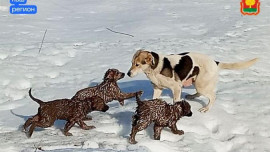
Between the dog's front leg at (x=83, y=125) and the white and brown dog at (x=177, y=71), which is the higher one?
the white and brown dog at (x=177, y=71)

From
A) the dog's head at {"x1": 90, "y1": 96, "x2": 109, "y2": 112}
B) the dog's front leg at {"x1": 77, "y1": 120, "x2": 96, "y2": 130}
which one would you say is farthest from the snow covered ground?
the dog's head at {"x1": 90, "y1": 96, "x2": 109, "y2": 112}

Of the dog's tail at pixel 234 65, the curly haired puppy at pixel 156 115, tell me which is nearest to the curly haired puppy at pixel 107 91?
the curly haired puppy at pixel 156 115

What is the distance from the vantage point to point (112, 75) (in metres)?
5.93

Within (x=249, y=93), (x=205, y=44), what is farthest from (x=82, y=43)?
(x=249, y=93)

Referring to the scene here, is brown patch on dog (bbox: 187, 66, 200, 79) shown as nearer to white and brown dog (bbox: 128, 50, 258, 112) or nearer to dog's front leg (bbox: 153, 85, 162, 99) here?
white and brown dog (bbox: 128, 50, 258, 112)

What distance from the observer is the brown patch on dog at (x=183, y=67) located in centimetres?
618

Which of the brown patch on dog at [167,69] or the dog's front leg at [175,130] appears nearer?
the dog's front leg at [175,130]

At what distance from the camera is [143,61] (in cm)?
604

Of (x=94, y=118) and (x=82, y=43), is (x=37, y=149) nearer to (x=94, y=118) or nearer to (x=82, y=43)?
(x=94, y=118)

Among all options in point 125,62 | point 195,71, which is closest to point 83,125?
point 195,71

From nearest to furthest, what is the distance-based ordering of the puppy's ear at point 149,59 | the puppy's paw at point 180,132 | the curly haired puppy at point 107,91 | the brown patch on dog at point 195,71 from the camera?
the puppy's paw at point 180,132, the curly haired puppy at point 107,91, the puppy's ear at point 149,59, the brown patch on dog at point 195,71

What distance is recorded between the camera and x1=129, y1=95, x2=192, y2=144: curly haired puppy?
16.8 feet

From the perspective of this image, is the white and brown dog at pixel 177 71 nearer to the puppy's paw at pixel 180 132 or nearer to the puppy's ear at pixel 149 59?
the puppy's ear at pixel 149 59

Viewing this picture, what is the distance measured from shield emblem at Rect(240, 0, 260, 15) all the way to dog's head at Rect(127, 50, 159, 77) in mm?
8949
